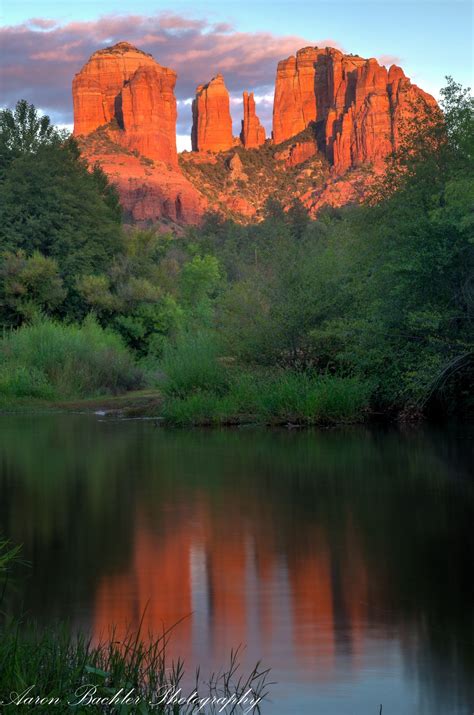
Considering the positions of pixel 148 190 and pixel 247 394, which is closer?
pixel 247 394

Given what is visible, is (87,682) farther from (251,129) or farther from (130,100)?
(251,129)

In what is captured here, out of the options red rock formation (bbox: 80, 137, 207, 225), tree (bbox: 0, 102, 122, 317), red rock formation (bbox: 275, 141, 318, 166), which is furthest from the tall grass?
red rock formation (bbox: 275, 141, 318, 166)

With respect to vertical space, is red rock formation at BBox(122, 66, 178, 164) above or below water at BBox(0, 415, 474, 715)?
above

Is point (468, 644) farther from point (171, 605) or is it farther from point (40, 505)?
point (40, 505)

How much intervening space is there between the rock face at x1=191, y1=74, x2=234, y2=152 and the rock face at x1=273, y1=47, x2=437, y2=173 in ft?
24.7

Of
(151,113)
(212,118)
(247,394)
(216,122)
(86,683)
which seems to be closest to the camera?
(86,683)

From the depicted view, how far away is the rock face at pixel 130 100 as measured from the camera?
404 feet

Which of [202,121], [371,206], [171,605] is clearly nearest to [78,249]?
[371,206]

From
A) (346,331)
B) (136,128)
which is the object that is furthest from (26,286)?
(136,128)

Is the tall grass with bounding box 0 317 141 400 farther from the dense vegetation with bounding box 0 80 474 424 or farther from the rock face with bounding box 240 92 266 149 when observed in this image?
the rock face with bounding box 240 92 266 149

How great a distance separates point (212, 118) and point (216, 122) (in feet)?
4.00

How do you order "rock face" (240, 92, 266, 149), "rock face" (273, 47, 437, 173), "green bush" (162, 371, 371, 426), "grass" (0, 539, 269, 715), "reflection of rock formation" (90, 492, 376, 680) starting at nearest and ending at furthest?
"grass" (0, 539, 269, 715), "reflection of rock formation" (90, 492, 376, 680), "green bush" (162, 371, 371, 426), "rock face" (273, 47, 437, 173), "rock face" (240, 92, 266, 149)

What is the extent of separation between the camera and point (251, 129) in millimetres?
142000

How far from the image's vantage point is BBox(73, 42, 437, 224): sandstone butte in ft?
367
